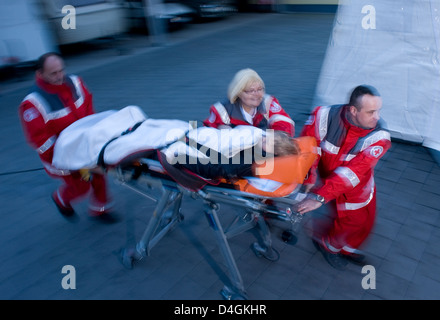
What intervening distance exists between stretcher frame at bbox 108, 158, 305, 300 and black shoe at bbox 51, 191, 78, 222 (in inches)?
30.3

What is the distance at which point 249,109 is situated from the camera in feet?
8.75

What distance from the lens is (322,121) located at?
2467 millimetres

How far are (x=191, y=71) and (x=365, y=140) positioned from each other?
6045mm

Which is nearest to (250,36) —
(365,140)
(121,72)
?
(121,72)

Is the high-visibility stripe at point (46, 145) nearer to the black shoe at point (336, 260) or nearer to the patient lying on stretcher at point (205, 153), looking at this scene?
the patient lying on stretcher at point (205, 153)

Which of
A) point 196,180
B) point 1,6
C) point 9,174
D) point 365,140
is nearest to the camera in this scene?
point 196,180

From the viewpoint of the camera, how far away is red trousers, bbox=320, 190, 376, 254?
2.55 metres

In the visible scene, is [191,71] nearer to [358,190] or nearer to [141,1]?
[141,1]

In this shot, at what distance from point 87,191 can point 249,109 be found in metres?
1.67

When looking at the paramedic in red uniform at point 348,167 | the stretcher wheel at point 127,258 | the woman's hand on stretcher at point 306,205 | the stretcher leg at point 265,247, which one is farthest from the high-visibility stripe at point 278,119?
the stretcher wheel at point 127,258

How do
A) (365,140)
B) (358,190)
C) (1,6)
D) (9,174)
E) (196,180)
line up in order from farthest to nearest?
(1,6) < (9,174) < (358,190) < (365,140) < (196,180)

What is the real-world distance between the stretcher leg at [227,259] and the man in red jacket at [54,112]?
1.38 meters

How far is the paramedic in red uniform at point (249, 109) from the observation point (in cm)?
253

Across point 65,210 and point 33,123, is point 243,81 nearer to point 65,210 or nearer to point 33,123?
point 33,123
